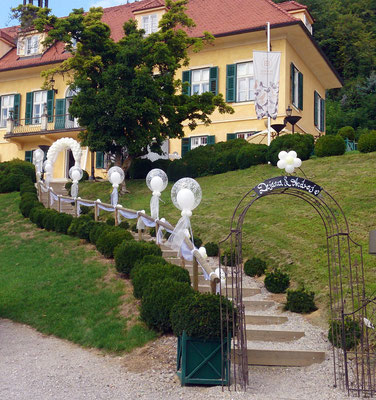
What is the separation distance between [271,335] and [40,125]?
22.4 meters

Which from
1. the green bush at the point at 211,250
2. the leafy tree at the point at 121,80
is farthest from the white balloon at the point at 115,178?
the green bush at the point at 211,250

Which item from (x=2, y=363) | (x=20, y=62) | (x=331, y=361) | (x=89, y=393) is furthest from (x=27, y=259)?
(x=20, y=62)

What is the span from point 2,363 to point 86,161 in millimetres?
19569

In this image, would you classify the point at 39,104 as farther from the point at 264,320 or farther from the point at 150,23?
→ the point at 264,320

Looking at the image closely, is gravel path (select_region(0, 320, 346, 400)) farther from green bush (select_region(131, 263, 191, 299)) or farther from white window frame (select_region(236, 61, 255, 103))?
white window frame (select_region(236, 61, 255, 103))

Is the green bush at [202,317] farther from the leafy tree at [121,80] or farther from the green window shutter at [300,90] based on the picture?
the green window shutter at [300,90]

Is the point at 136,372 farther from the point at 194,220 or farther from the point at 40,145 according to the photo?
the point at 40,145

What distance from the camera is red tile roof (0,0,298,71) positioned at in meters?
24.3

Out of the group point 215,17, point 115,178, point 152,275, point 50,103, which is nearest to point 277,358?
point 152,275

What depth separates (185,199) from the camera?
10.5m

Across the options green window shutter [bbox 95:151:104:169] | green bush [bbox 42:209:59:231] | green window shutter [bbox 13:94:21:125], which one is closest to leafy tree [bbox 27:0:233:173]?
green bush [bbox 42:209:59:231]

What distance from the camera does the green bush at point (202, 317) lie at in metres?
7.04

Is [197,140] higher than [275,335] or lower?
higher

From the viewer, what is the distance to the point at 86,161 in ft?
90.1
